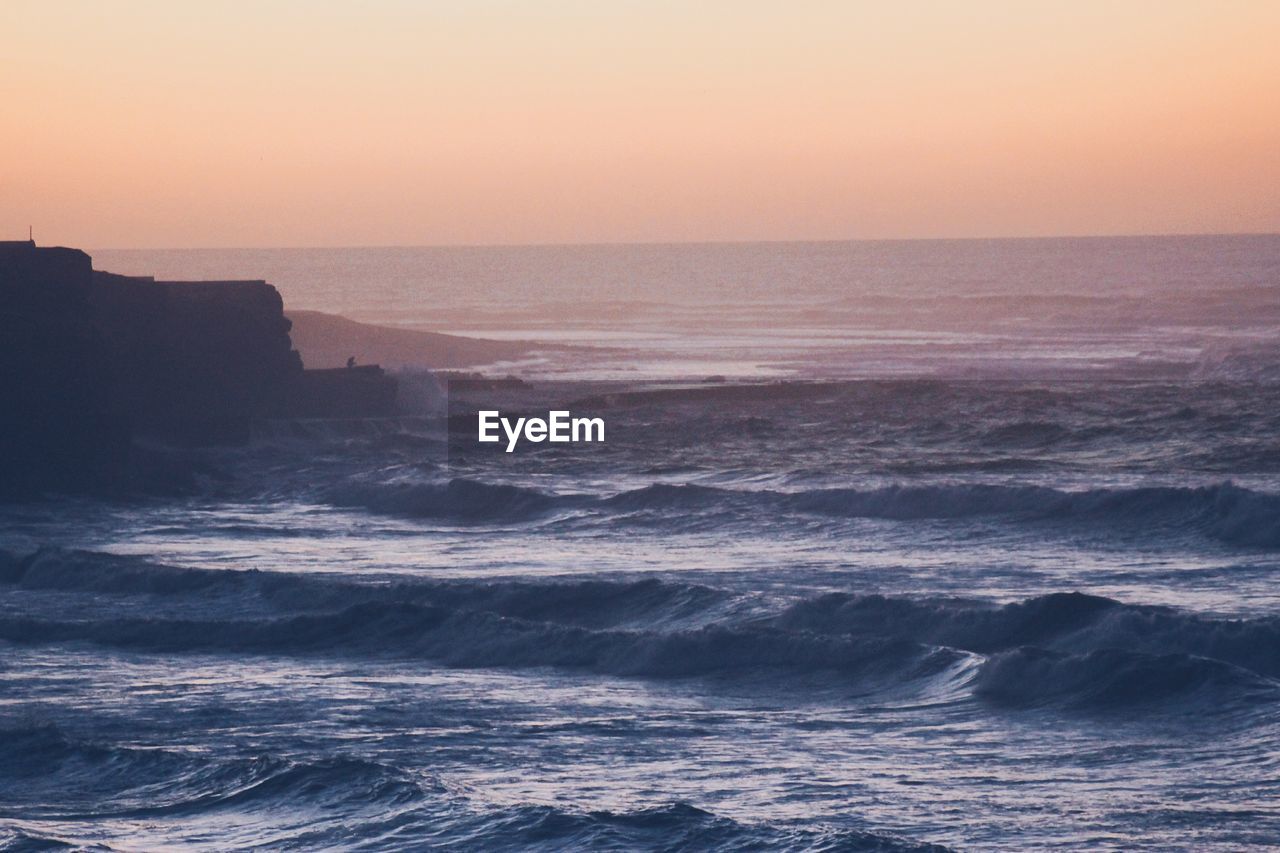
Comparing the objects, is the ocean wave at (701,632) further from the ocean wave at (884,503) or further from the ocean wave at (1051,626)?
the ocean wave at (884,503)

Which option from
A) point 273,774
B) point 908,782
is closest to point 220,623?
point 273,774

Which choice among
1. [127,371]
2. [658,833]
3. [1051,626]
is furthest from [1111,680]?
[127,371]

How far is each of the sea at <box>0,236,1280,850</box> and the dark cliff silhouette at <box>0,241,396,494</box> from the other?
0.85 metres

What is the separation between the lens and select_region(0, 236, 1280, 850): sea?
11.3 meters

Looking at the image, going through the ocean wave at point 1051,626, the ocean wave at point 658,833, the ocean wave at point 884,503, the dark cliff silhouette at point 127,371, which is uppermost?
the dark cliff silhouette at point 127,371

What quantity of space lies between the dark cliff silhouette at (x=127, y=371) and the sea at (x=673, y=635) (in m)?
0.85

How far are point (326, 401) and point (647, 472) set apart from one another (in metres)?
10.9

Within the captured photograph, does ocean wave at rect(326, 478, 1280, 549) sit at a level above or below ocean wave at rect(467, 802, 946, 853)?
above

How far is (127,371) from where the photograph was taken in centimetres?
3503

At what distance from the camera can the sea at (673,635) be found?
37.2ft

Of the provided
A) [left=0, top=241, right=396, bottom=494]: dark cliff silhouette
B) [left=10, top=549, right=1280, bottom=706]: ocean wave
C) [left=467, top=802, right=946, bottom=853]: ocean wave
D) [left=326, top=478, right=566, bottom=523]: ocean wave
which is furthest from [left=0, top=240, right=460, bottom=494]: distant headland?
[left=467, top=802, right=946, bottom=853]: ocean wave

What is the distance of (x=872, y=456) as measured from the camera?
33906 millimetres

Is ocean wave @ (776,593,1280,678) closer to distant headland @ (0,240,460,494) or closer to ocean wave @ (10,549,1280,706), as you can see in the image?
ocean wave @ (10,549,1280,706)

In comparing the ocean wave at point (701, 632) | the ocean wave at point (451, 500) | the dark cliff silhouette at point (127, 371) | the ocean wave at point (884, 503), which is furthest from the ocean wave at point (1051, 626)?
the dark cliff silhouette at point (127, 371)
